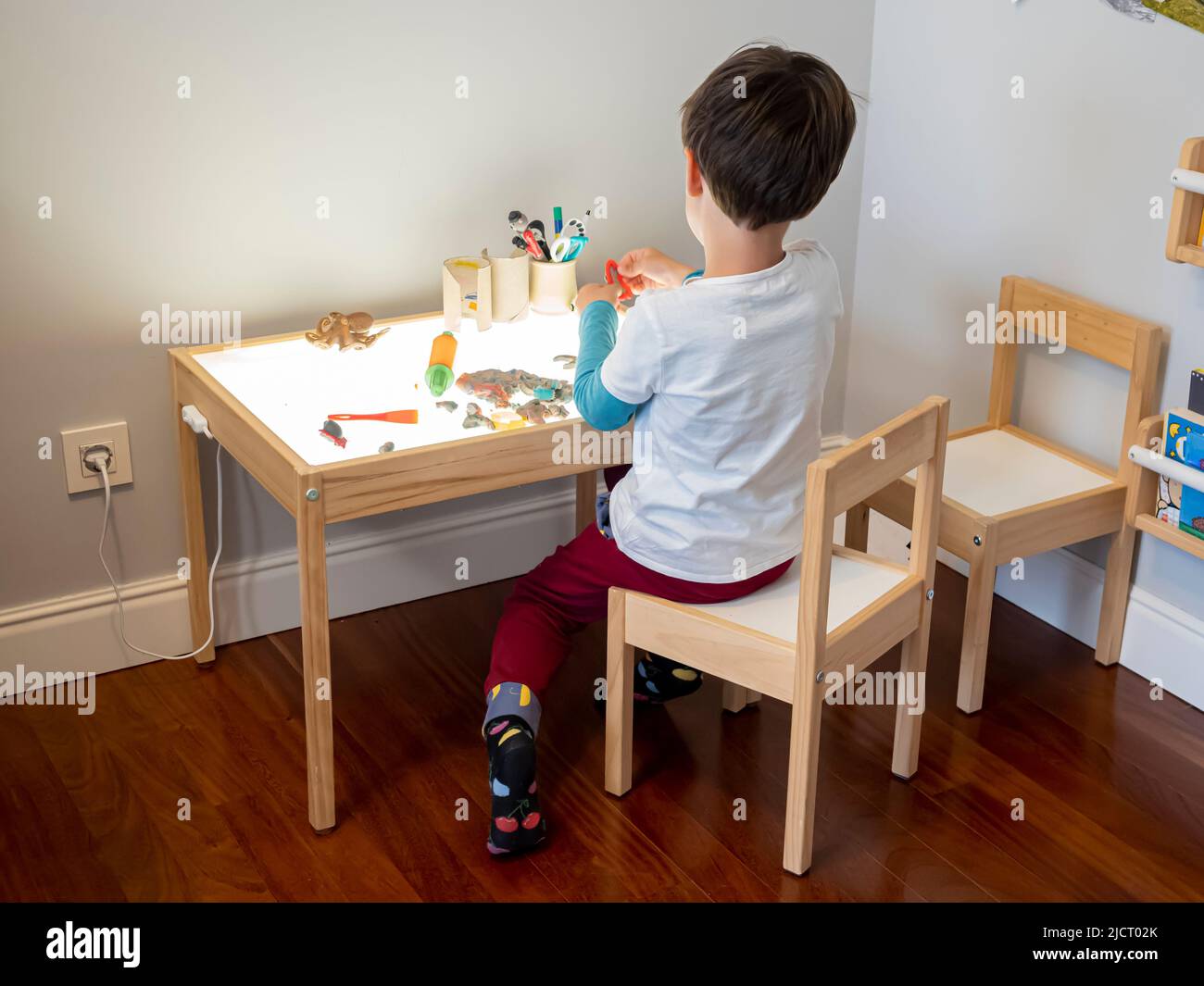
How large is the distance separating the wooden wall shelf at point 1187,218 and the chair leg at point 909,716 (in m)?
0.68

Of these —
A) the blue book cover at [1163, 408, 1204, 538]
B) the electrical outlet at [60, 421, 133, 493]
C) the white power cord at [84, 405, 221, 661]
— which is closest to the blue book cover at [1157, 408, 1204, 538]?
the blue book cover at [1163, 408, 1204, 538]

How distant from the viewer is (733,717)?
2.28m

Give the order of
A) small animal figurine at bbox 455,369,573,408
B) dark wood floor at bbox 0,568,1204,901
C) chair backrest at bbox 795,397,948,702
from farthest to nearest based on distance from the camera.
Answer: small animal figurine at bbox 455,369,573,408, dark wood floor at bbox 0,568,1204,901, chair backrest at bbox 795,397,948,702

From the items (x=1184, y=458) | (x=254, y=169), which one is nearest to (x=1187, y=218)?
(x=1184, y=458)

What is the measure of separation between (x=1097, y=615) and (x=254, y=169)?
5.33 ft

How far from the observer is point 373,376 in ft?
6.90

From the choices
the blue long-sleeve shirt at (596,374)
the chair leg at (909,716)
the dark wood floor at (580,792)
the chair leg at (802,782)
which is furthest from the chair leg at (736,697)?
the blue long-sleeve shirt at (596,374)

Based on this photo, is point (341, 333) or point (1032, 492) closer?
point (341, 333)

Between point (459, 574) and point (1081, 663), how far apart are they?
3.74 ft

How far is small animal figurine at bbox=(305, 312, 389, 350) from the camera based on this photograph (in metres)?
2.18

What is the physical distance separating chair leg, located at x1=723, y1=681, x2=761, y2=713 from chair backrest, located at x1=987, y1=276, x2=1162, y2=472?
2.31 feet

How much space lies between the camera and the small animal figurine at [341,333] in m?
2.18

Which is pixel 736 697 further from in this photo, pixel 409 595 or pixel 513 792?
pixel 409 595

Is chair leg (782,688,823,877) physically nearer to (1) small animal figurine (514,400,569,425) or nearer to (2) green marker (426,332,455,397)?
(1) small animal figurine (514,400,569,425)
